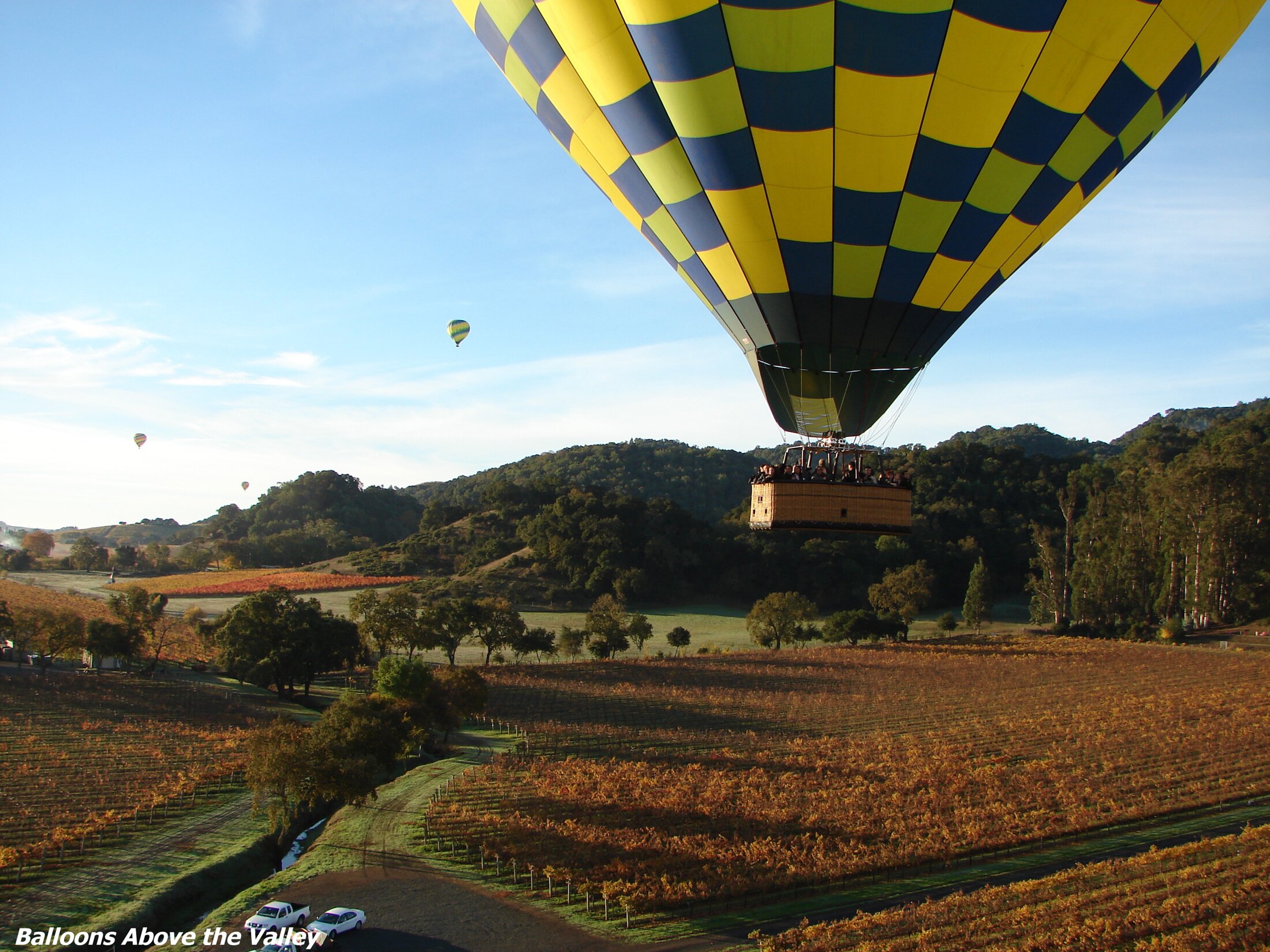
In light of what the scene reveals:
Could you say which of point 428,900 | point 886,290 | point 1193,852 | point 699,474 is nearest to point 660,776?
point 428,900

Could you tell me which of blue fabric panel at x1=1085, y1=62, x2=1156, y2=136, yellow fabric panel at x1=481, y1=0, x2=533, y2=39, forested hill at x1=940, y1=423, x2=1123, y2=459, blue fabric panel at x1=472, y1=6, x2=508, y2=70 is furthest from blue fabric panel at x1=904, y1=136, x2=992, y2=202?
forested hill at x1=940, y1=423, x2=1123, y2=459

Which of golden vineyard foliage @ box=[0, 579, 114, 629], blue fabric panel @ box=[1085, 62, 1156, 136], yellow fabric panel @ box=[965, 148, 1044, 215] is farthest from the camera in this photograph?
golden vineyard foliage @ box=[0, 579, 114, 629]

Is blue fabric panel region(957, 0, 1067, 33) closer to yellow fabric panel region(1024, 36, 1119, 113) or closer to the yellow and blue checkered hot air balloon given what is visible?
the yellow and blue checkered hot air balloon

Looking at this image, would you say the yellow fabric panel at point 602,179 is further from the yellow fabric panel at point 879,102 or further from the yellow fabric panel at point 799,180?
the yellow fabric panel at point 879,102

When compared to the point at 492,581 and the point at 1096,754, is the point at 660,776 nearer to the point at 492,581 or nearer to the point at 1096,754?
the point at 1096,754

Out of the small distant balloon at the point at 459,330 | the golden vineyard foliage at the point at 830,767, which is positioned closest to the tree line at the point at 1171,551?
the golden vineyard foliage at the point at 830,767

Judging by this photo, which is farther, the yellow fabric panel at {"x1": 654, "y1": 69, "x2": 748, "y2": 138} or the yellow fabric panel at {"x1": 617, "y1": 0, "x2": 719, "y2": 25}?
the yellow fabric panel at {"x1": 654, "y1": 69, "x2": 748, "y2": 138}
